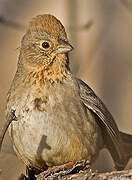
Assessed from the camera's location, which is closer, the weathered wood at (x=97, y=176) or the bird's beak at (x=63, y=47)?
the weathered wood at (x=97, y=176)

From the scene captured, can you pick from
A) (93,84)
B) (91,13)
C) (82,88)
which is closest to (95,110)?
(82,88)

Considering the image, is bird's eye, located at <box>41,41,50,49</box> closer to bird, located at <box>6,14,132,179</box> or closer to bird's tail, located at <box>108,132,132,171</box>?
bird, located at <box>6,14,132,179</box>

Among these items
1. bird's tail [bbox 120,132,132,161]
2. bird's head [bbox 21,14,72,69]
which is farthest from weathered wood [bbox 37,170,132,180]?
bird's tail [bbox 120,132,132,161]

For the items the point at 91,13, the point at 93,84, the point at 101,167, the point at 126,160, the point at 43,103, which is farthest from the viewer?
the point at 91,13

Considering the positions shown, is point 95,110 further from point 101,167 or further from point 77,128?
point 101,167

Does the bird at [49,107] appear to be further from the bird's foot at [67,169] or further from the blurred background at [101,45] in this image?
the blurred background at [101,45]

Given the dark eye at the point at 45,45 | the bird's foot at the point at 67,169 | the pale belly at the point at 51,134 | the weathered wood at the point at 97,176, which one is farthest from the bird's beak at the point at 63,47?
the weathered wood at the point at 97,176
